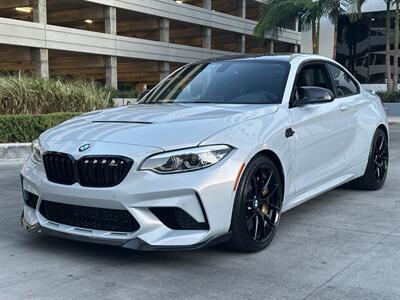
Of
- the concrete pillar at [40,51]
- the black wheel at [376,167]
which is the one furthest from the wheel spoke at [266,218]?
the concrete pillar at [40,51]

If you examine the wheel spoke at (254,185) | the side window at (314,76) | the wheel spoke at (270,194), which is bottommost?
the wheel spoke at (270,194)

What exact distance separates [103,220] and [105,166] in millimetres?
407

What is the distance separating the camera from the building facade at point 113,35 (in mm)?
27844

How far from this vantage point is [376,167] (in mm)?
6605

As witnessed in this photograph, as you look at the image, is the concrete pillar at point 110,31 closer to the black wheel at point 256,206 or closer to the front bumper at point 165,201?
the black wheel at point 256,206

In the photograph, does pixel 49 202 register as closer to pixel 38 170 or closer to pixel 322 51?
pixel 38 170

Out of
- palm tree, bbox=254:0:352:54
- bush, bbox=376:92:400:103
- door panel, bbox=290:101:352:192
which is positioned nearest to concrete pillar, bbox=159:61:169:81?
palm tree, bbox=254:0:352:54

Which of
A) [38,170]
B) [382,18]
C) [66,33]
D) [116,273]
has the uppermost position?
[382,18]

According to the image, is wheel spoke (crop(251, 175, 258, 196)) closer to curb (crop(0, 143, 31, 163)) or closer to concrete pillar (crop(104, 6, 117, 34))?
curb (crop(0, 143, 31, 163))

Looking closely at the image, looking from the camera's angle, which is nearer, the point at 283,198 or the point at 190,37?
the point at 283,198

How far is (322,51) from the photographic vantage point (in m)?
43.9

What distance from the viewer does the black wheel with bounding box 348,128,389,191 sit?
21.2ft

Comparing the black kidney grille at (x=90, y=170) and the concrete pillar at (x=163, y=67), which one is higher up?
the concrete pillar at (x=163, y=67)

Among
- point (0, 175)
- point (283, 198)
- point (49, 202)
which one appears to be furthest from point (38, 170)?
point (0, 175)
